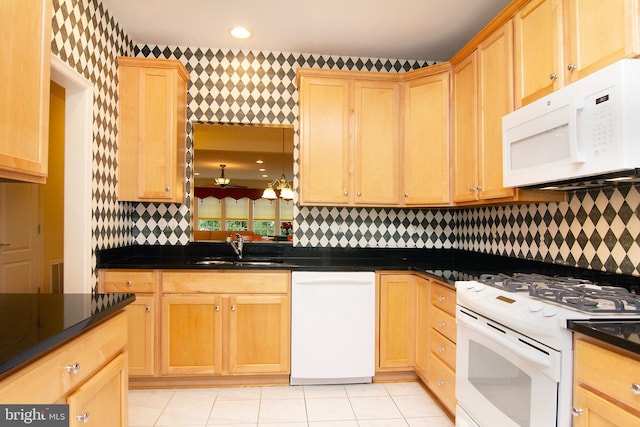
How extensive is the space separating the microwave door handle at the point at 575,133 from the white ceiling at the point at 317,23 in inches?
52.6

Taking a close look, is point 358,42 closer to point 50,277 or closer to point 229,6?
point 229,6

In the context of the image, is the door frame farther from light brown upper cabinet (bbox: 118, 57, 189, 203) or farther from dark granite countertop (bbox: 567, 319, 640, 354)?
dark granite countertop (bbox: 567, 319, 640, 354)

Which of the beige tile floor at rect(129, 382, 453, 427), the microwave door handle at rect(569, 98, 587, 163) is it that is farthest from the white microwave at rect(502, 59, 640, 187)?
the beige tile floor at rect(129, 382, 453, 427)

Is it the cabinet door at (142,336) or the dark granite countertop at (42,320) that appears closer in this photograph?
the dark granite countertop at (42,320)

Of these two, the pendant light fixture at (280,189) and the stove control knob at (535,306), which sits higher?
the pendant light fixture at (280,189)

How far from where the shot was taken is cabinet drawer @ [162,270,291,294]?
262cm

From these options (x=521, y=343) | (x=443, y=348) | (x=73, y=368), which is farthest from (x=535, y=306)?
(x=73, y=368)

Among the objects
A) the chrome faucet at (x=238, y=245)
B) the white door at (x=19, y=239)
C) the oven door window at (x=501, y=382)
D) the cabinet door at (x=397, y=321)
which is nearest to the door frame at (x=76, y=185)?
the chrome faucet at (x=238, y=245)

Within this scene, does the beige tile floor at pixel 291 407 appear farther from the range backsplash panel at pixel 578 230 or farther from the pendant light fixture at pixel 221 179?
the pendant light fixture at pixel 221 179

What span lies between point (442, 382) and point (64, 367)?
1.98m

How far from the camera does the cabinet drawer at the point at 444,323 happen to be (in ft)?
7.07

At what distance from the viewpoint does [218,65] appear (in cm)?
319

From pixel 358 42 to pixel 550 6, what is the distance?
5.02 ft

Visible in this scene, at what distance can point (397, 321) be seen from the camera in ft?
8.91
